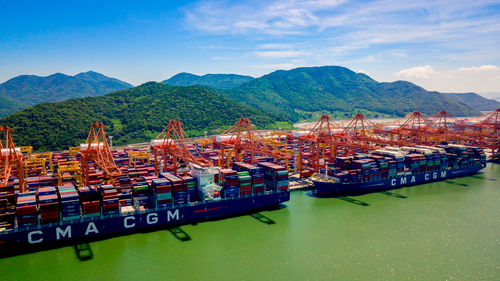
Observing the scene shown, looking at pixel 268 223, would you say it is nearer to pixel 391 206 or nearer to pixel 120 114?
pixel 391 206

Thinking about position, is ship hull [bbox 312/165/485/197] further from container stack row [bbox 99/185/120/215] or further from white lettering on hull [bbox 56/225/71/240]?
white lettering on hull [bbox 56/225/71/240]

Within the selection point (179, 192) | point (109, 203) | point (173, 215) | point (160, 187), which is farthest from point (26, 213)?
point (179, 192)

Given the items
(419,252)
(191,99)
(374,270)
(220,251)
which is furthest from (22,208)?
(191,99)

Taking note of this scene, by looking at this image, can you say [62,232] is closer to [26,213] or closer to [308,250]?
[26,213]

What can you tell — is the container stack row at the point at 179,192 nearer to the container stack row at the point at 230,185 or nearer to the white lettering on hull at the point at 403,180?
the container stack row at the point at 230,185

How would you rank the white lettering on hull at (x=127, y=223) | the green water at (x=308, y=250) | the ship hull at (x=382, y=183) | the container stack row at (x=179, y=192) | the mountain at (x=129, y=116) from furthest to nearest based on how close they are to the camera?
1. the mountain at (x=129, y=116)
2. the ship hull at (x=382, y=183)
3. the container stack row at (x=179, y=192)
4. the white lettering on hull at (x=127, y=223)
5. the green water at (x=308, y=250)

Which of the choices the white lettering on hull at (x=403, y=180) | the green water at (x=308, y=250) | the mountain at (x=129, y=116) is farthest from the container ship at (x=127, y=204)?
the mountain at (x=129, y=116)
